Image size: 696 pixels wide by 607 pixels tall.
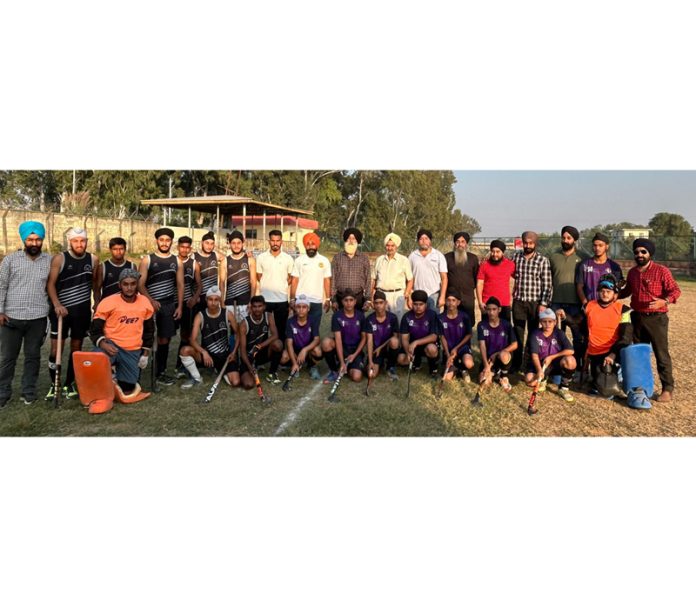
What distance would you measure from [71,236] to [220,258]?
188cm

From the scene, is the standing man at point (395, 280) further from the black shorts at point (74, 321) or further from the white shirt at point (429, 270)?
the black shorts at point (74, 321)

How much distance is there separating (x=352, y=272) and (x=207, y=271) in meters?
1.88

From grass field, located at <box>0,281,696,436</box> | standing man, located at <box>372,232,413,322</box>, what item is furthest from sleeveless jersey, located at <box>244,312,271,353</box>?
standing man, located at <box>372,232,413,322</box>

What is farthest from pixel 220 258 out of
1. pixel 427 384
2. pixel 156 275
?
pixel 427 384

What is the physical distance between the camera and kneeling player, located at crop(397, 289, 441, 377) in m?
6.47

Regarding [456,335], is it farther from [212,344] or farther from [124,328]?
[124,328]

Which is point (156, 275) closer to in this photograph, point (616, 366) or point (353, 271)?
point (353, 271)

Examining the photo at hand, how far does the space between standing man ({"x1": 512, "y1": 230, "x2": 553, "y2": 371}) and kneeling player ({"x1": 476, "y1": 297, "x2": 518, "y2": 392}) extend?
0.23 metres

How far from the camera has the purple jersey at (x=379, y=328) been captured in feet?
21.3

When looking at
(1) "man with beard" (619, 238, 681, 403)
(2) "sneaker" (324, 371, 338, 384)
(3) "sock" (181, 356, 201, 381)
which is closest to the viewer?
(1) "man with beard" (619, 238, 681, 403)

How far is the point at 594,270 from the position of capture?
618cm

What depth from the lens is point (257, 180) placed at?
43375mm

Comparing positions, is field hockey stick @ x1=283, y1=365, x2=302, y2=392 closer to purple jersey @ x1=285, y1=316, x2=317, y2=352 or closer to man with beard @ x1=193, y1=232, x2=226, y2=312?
purple jersey @ x1=285, y1=316, x2=317, y2=352

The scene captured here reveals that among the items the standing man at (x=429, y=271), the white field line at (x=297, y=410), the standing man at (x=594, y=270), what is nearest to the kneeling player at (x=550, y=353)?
the standing man at (x=594, y=270)
